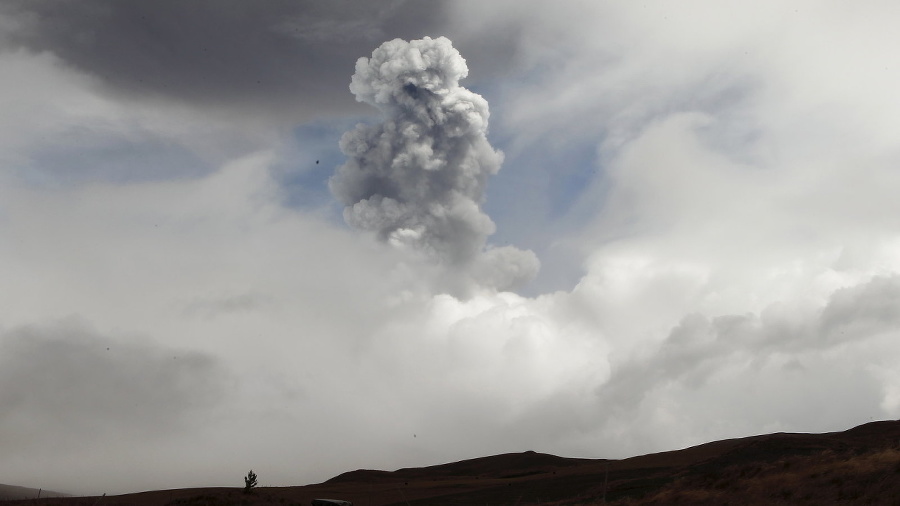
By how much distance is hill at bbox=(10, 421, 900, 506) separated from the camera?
2661 centimetres

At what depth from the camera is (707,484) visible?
34188 millimetres

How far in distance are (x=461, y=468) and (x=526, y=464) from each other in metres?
11.5

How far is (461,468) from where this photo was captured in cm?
11694

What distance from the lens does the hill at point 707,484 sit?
2661cm

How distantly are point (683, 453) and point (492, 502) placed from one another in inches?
1222

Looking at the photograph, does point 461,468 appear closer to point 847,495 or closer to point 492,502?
point 492,502

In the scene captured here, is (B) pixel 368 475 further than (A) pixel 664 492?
Yes

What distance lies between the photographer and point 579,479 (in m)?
60.7

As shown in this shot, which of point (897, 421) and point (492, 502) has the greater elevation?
point (897, 421)

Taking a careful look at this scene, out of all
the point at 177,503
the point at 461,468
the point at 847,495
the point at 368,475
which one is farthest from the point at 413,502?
the point at 461,468

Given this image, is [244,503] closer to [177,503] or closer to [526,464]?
[177,503]

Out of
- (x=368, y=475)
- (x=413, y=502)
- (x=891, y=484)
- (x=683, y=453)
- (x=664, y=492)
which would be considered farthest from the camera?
(x=368, y=475)

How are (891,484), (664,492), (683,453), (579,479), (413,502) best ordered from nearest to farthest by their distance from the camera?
(891,484), (664,492), (413,502), (579,479), (683,453)

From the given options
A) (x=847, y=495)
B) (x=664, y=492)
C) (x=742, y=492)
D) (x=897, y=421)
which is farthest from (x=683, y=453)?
(x=847, y=495)
